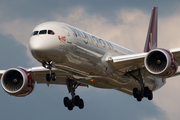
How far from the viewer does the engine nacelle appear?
1137 inches

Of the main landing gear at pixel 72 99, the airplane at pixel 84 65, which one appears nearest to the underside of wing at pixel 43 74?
the airplane at pixel 84 65

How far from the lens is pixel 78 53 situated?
91.9ft

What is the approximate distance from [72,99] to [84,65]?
7.51m

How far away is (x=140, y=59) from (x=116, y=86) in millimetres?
4423

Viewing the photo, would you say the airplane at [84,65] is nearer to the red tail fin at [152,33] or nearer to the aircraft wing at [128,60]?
the aircraft wing at [128,60]

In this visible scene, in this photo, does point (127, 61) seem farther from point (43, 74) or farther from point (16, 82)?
point (16, 82)

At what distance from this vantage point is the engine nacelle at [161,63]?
28.9 m

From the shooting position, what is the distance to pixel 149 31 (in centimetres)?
4431

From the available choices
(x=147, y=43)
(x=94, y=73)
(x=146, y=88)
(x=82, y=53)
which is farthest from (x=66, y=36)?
(x=147, y=43)

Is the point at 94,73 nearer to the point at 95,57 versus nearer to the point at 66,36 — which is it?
the point at 95,57

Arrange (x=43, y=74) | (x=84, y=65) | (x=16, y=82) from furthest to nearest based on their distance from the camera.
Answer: (x=16, y=82), (x=43, y=74), (x=84, y=65)

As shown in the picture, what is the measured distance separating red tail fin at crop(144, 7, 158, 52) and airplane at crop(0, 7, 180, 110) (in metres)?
4.79

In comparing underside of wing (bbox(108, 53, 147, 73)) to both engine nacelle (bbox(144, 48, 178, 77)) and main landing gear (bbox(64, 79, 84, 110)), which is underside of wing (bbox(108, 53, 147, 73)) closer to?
engine nacelle (bbox(144, 48, 178, 77))

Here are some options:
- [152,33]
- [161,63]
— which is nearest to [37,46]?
[161,63]
